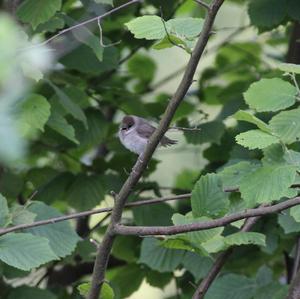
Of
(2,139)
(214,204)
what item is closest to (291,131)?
(214,204)

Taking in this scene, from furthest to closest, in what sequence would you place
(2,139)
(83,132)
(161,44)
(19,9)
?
(83,132), (19,9), (161,44), (2,139)

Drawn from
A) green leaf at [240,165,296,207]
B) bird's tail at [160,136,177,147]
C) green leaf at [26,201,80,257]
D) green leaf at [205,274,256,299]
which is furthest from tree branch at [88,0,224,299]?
bird's tail at [160,136,177,147]

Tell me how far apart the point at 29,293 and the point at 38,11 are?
1.09 meters

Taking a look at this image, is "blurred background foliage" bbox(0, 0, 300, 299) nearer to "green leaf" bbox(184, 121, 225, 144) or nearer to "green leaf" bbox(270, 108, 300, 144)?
"green leaf" bbox(184, 121, 225, 144)

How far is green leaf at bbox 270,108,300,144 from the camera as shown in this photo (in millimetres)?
1836

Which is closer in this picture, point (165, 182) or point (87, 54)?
point (87, 54)

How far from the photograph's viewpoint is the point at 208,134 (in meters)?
3.10

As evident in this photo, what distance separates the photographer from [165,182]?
15.3 feet

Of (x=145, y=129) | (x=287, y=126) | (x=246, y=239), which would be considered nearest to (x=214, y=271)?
(x=246, y=239)

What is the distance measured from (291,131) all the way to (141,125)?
159cm

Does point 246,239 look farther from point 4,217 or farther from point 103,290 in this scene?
point 4,217

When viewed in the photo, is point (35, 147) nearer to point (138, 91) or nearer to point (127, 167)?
point (127, 167)

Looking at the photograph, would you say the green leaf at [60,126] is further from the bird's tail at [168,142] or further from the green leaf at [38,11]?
the bird's tail at [168,142]

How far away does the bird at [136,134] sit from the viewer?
3.15 m
